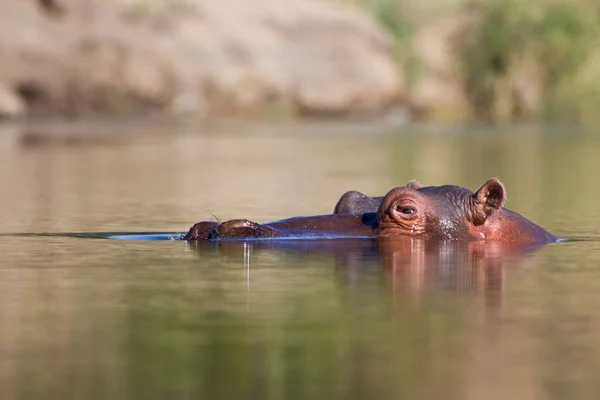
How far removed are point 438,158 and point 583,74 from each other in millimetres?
20966

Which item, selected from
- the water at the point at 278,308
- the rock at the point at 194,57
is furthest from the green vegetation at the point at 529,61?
the water at the point at 278,308

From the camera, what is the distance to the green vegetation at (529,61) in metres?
44.1

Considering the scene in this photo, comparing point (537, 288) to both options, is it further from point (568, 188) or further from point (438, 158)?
point (438, 158)

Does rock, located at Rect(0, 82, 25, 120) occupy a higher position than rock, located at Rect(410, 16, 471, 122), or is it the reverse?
rock, located at Rect(410, 16, 471, 122)

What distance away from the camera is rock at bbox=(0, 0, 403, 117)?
35.7 meters

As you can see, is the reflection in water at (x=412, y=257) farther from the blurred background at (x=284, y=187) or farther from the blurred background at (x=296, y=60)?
the blurred background at (x=296, y=60)

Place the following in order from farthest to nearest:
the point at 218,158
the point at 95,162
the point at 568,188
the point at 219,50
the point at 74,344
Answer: the point at 219,50, the point at 218,158, the point at 95,162, the point at 568,188, the point at 74,344

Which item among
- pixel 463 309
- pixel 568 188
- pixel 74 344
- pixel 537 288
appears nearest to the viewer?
pixel 74 344

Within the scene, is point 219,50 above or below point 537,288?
above

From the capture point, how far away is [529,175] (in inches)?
765

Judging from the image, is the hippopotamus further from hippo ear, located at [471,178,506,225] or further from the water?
the water

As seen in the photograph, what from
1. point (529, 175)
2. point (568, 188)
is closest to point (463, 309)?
point (568, 188)

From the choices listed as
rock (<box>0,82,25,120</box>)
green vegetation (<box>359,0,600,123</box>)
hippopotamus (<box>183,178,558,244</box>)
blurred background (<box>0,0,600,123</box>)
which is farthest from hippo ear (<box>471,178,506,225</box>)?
green vegetation (<box>359,0,600,123</box>)

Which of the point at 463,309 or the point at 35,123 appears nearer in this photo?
the point at 463,309
